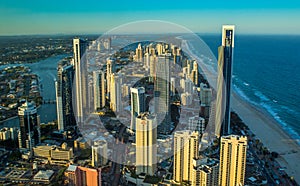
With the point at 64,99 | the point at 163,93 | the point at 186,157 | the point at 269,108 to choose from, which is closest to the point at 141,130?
the point at 186,157

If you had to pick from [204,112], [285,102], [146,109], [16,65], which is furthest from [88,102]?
[16,65]

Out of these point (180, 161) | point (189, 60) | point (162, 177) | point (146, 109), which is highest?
point (189, 60)

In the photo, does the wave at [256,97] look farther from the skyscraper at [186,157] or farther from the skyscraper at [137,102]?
the skyscraper at [186,157]

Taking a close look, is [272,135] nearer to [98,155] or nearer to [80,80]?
Result: [98,155]

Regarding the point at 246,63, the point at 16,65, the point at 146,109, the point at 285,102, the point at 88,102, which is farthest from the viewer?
the point at 246,63

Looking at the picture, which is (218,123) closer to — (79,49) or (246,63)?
(79,49)

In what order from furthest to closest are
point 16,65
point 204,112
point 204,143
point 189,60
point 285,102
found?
point 16,65, point 189,60, point 285,102, point 204,112, point 204,143
